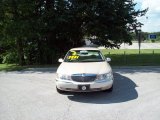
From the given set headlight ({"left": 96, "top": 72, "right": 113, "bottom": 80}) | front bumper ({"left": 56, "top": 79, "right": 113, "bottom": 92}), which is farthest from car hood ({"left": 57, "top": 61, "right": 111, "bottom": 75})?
front bumper ({"left": 56, "top": 79, "right": 113, "bottom": 92})

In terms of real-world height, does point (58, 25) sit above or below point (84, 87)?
above

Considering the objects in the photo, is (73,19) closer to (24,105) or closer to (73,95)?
(73,95)

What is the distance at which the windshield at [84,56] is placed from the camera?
11.4 meters

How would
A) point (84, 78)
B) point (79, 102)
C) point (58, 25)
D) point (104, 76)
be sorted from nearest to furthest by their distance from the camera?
point (79, 102), point (84, 78), point (104, 76), point (58, 25)

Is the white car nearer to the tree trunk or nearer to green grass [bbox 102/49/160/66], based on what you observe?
green grass [bbox 102/49/160/66]

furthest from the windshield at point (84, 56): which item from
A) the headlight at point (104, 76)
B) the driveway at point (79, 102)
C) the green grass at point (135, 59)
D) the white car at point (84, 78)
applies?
the green grass at point (135, 59)

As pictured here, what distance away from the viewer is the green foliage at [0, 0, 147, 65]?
19.5 m

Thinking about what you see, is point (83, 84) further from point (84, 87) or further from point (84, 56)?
point (84, 56)

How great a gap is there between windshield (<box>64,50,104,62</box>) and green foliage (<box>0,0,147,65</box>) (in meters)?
7.68

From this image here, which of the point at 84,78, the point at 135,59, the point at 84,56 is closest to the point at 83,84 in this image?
the point at 84,78

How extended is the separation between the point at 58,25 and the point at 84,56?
935 centimetres

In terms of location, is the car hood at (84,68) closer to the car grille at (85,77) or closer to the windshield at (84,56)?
the car grille at (85,77)

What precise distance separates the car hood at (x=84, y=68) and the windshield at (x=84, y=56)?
1.71ft

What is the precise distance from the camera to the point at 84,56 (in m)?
11.7
